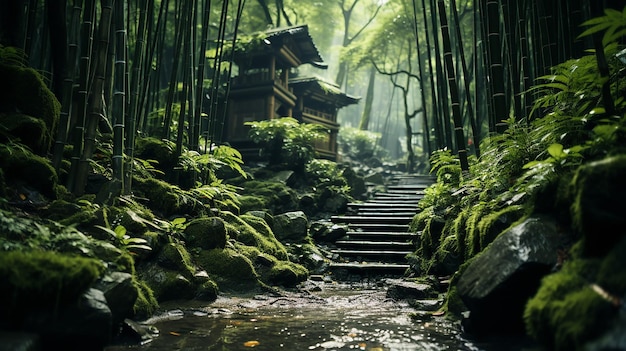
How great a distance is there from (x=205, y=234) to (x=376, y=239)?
4246 millimetres

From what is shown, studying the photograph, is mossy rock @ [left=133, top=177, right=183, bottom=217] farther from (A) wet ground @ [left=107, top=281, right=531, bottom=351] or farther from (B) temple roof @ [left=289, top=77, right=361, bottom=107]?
(B) temple roof @ [left=289, top=77, right=361, bottom=107]

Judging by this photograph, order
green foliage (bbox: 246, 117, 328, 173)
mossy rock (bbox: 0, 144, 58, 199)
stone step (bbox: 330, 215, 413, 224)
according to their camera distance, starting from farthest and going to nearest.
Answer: green foliage (bbox: 246, 117, 328, 173)
stone step (bbox: 330, 215, 413, 224)
mossy rock (bbox: 0, 144, 58, 199)

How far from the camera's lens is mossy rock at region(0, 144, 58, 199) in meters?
3.94

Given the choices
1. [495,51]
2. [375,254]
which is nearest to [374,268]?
[375,254]

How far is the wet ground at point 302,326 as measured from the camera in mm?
2684

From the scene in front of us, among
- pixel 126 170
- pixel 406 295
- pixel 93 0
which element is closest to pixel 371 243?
pixel 406 295

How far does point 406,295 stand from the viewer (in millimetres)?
4453

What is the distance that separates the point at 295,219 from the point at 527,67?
5.04 m

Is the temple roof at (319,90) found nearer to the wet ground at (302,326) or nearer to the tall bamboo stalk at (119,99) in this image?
the tall bamboo stalk at (119,99)

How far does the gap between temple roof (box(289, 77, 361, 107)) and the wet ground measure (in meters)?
14.9

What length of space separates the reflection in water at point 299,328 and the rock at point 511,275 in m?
0.24

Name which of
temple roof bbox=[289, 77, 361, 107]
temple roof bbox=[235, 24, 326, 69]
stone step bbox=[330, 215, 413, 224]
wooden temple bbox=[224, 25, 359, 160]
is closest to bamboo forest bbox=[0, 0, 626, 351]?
stone step bbox=[330, 215, 413, 224]

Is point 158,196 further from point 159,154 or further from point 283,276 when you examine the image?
point 283,276

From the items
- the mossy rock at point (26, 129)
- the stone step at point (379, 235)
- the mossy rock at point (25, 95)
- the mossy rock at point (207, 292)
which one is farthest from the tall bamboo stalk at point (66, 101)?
the stone step at point (379, 235)
